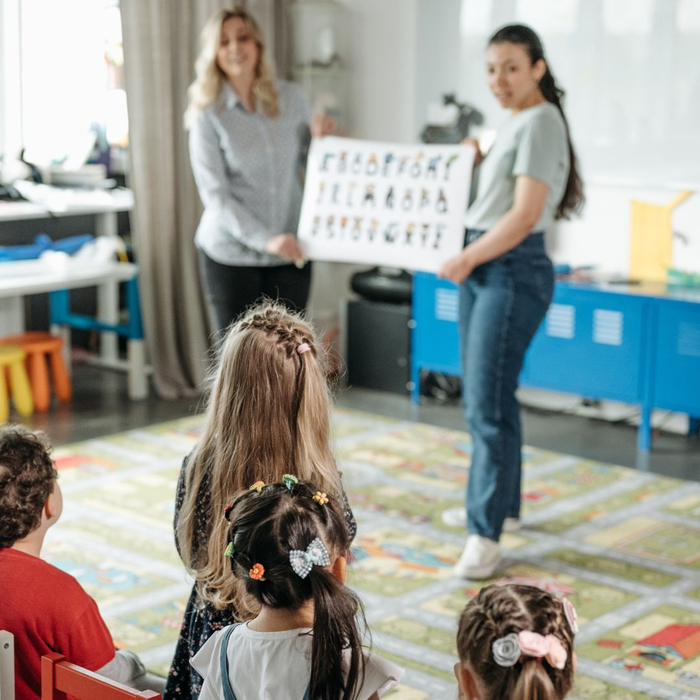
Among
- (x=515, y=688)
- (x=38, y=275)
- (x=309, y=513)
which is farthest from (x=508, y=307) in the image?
(x=38, y=275)

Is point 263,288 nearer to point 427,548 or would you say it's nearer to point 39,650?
point 427,548

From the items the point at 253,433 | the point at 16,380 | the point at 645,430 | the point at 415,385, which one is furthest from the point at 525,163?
the point at 16,380

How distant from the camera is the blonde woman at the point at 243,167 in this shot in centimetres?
371

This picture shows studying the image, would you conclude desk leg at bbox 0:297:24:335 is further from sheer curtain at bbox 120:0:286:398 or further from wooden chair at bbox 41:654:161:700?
wooden chair at bbox 41:654:161:700

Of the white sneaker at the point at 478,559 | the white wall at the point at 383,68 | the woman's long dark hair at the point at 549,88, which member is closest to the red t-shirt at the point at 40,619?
the white sneaker at the point at 478,559

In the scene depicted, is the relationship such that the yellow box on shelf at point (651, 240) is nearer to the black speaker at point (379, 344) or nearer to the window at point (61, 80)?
the black speaker at point (379, 344)

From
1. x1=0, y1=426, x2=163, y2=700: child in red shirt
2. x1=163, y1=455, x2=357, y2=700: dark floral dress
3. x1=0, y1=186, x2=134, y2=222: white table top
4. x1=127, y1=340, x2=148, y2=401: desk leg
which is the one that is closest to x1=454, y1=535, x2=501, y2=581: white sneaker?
x1=163, y1=455, x2=357, y2=700: dark floral dress

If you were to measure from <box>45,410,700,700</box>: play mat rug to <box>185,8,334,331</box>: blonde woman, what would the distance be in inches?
28.6

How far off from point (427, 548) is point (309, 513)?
1.96 metres

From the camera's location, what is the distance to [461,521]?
363 centimetres

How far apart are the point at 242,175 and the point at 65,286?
5.04 ft

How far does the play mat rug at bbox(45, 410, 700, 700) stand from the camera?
9.09 ft

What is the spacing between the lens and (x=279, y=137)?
3.83m

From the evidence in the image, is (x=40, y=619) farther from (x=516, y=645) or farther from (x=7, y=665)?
(x=516, y=645)
